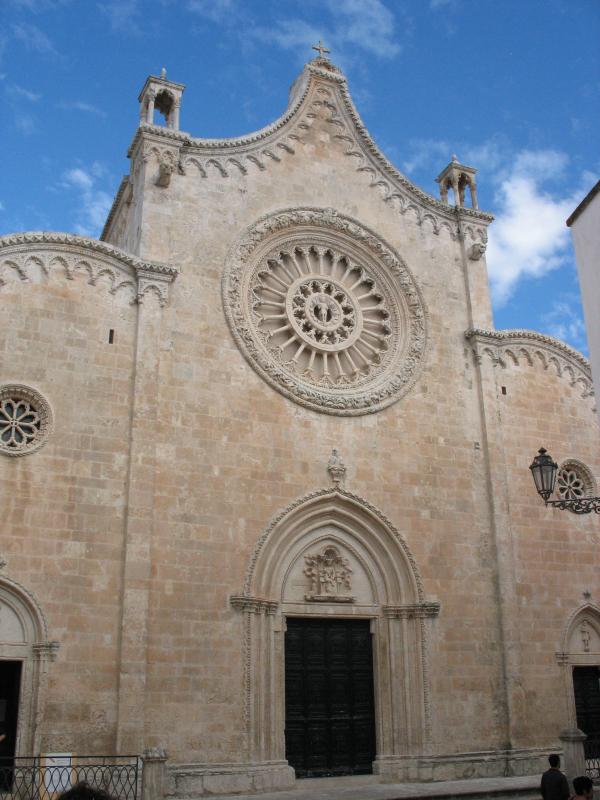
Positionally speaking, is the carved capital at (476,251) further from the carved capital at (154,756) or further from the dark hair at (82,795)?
the dark hair at (82,795)

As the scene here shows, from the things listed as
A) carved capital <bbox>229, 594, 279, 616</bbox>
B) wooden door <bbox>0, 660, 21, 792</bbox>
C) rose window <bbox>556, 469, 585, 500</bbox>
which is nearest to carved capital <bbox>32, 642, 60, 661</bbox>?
wooden door <bbox>0, 660, 21, 792</bbox>

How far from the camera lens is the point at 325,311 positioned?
18719 mm

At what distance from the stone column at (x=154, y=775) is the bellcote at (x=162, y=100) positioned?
1223 cm

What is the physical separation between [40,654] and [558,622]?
10782 millimetres

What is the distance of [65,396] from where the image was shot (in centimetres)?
1517

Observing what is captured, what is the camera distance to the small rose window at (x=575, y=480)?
1983 cm

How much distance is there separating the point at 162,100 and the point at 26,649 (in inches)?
460

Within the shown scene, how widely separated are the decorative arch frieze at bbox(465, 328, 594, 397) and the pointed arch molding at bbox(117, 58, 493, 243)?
2733mm

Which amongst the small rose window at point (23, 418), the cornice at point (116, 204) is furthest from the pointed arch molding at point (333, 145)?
the small rose window at point (23, 418)

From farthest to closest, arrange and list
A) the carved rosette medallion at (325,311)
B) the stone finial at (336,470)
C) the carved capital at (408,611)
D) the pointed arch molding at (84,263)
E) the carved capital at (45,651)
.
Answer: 1. the carved rosette medallion at (325,311)
2. the stone finial at (336,470)
3. the carved capital at (408,611)
4. the pointed arch molding at (84,263)
5. the carved capital at (45,651)

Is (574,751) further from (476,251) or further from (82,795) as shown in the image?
(82,795)

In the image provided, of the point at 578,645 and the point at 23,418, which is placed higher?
the point at 23,418

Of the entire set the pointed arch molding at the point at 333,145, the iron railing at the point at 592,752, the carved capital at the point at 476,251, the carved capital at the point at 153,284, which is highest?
the pointed arch molding at the point at 333,145

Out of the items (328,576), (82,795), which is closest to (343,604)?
(328,576)
